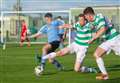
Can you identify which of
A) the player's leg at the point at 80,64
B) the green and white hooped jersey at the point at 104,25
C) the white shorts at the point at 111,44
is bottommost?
the player's leg at the point at 80,64

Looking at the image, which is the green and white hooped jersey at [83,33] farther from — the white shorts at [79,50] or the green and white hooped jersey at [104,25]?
the green and white hooped jersey at [104,25]

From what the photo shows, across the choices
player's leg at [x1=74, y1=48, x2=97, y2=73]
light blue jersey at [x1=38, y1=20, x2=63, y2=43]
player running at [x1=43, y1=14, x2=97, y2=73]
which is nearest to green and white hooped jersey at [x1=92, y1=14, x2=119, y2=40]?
player running at [x1=43, y1=14, x2=97, y2=73]

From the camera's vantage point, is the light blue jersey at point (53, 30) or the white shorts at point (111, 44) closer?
the white shorts at point (111, 44)

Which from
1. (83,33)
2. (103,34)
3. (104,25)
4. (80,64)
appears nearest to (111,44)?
(103,34)

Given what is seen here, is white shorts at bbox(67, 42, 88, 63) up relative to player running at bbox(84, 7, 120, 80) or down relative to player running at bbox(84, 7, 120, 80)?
down

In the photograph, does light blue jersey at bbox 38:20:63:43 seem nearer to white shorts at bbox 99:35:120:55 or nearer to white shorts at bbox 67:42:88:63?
white shorts at bbox 67:42:88:63

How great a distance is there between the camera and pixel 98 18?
1391 cm

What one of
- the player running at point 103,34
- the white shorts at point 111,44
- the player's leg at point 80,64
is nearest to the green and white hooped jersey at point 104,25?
the player running at point 103,34

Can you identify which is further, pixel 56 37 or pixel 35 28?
pixel 35 28

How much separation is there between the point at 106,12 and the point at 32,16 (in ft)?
20.1

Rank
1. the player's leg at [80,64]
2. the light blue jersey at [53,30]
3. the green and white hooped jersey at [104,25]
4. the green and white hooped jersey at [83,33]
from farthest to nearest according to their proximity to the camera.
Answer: the light blue jersey at [53,30]
the green and white hooped jersey at [83,33]
the player's leg at [80,64]
the green and white hooped jersey at [104,25]

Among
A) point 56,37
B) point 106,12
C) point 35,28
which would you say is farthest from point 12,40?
point 56,37

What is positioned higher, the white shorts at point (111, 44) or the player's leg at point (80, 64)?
the white shorts at point (111, 44)

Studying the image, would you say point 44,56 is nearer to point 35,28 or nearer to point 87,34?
point 87,34
